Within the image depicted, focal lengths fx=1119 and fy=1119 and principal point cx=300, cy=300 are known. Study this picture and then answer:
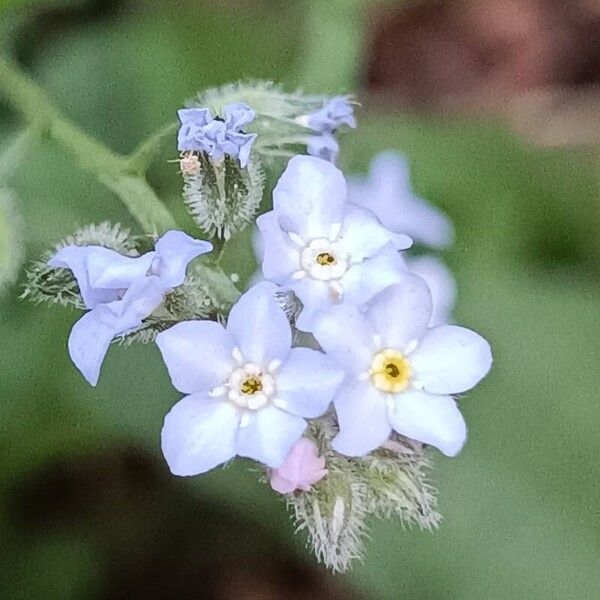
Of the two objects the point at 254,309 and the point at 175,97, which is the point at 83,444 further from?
the point at 254,309

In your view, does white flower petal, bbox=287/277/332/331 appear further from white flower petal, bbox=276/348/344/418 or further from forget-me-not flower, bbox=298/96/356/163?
forget-me-not flower, bbox=298/96/356/163

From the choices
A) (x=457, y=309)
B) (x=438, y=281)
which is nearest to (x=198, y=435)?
(x=438, y=281)

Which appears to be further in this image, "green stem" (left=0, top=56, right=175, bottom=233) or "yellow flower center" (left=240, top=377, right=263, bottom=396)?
"green stem" (left=0, top=56, right=175, bottom=233)

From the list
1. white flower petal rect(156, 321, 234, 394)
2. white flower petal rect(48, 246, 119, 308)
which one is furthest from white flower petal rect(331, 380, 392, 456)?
white flower petal rect(48, 246, 119, 308)

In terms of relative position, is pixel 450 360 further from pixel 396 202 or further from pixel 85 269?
pixel 396 202

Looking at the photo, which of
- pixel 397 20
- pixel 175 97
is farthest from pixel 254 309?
pixel 397 20

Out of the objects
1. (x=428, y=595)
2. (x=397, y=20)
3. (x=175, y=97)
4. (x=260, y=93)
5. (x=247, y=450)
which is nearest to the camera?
(x=247, y=450)

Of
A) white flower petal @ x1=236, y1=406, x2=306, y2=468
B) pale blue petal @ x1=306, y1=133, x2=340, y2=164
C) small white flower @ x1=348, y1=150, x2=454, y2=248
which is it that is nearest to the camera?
white flower petal @ x1=236, y1=406, x2=306, y2=468
